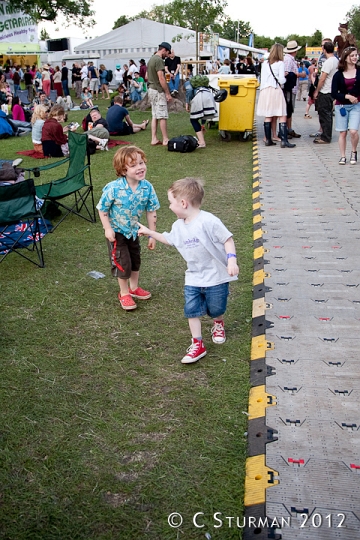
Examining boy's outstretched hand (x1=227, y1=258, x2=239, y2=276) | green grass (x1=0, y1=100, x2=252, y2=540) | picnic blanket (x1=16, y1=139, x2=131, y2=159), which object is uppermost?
boy's outstretched hand (x1=227, y1=258, x2=239, y2=276)

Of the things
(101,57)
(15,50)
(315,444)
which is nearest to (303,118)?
(315,444)

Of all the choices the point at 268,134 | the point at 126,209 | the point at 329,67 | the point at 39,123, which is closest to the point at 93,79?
the point at 39,123

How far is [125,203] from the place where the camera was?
434cm

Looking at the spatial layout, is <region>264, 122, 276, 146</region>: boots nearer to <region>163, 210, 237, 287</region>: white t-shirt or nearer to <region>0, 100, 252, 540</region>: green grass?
<region>0, 100, 252, 540</region>: green grass

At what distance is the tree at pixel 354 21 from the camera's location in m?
65.2

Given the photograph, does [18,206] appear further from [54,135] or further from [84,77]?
[84,77]

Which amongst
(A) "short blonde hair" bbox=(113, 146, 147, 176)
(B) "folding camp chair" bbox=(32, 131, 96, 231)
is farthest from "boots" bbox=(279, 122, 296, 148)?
(A) "short blonde hair" bbox=(113, 146, 147, 176)

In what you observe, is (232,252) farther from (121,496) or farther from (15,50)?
(15,50)

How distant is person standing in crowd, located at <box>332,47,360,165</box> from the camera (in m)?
9.02

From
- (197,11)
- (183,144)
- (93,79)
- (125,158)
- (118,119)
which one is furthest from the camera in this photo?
(93,79)

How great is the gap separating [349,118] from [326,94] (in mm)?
2490

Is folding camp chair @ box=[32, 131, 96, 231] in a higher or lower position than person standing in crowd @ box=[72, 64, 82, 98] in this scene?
lower

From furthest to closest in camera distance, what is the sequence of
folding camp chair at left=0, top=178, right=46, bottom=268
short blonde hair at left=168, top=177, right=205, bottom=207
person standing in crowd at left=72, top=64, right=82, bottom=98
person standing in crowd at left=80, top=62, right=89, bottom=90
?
person standing in crowd at left=72, top=64, right=82, bottom=98
person standing in crowd at left=80, top=62, right=89, bottom=90
folding camp chair at left=0, top=178, right=46, bottom=268
short blonde hair at left=168, top=177, right=205, bottom=207

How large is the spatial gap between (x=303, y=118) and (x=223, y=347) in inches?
558
